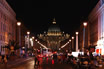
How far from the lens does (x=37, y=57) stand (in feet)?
113

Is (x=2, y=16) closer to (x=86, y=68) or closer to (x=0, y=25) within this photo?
(x=0, y=25)

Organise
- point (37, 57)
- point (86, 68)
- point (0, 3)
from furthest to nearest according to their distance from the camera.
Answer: point (0, 3)
point (37, 57)
point (86, 68)

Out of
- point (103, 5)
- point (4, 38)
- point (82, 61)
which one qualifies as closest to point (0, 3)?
point (4, 38)

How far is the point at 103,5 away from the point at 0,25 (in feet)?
84.5

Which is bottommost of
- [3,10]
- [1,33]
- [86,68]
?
[86,68]

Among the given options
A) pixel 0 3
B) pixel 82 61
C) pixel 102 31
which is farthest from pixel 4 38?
pixel 82 61

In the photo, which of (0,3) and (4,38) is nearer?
(0,3)

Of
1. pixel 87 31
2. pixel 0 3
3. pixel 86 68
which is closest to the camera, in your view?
pixel 86 68

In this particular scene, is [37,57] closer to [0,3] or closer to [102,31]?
[0,3]

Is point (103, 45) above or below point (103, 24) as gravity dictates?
below

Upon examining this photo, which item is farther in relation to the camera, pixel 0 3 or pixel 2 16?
pixel 2 16

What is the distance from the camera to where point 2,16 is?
77.6 metres

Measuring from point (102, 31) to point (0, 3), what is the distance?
87.3 ft

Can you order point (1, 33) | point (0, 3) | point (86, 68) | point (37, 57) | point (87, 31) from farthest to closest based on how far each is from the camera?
point (87, 31)
point (1, 33)
point (0, 3)
point (37, 57)
point (86, 68)
